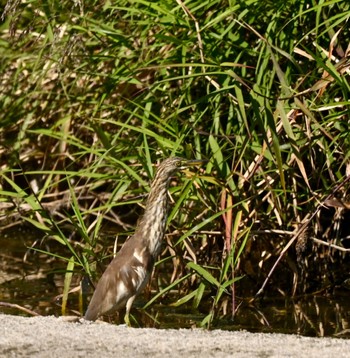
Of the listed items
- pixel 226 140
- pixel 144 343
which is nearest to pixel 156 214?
pixel 226 140

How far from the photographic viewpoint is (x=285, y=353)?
4.20 m

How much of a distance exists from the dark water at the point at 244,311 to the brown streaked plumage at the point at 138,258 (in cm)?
36

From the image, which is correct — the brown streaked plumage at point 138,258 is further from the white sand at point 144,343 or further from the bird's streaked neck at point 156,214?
the white sand at point 144,343

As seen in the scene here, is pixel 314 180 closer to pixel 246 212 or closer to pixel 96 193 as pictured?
pixel 246 212

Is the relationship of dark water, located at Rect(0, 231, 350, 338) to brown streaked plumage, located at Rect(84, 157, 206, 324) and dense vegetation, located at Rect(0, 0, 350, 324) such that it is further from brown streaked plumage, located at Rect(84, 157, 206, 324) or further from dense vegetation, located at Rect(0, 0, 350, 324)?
brown streaked plumage, located at Rect(84, 157, 206, 324)

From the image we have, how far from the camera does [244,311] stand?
6.27 meters

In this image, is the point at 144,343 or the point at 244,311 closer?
the point at 144,343

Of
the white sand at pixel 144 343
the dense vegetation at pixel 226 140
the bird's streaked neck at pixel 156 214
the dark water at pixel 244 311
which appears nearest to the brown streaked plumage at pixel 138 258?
the bird's streaked neck at pixel 156 214

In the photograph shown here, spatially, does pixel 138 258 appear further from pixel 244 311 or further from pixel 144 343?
pixel 144 343

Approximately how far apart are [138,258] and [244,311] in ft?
3.08

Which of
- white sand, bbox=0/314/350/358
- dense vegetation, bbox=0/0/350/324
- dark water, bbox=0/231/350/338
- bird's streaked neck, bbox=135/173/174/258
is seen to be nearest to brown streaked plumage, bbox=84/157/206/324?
bird's streaked neck, bbox=135/173/174/258

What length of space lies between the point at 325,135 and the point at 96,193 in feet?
7.29

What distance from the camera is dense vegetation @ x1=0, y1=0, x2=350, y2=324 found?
235 inches

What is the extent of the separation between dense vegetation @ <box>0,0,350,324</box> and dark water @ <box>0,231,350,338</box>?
4.2 inches
